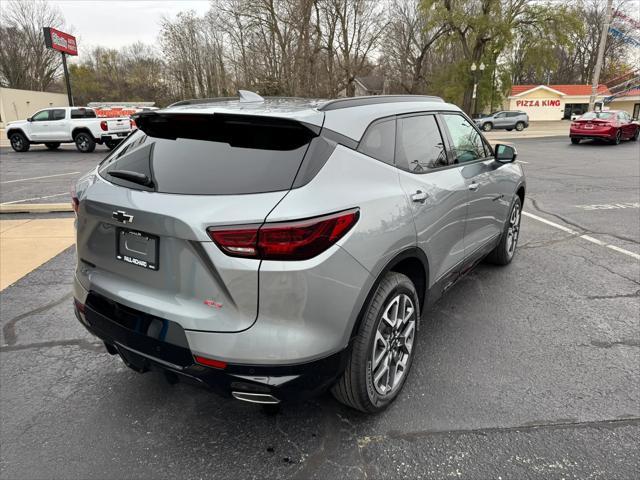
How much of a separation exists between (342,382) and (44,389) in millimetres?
1942

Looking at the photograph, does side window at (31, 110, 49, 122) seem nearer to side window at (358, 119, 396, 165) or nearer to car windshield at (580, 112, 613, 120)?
side window at (358, 119, 396, 165)

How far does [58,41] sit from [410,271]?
3849 cm

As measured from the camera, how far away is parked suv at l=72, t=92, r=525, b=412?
1.90m

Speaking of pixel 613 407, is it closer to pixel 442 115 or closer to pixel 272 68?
pixel 442 115

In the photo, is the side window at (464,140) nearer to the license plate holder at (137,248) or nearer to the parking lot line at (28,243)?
the license plate holder at (137,248)

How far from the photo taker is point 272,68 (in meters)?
33.3

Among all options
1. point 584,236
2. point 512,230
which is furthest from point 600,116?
point 512,230

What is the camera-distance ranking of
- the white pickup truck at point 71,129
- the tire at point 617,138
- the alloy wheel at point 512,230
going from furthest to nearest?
the tire at point 617,138 < the white pickup truck at point 71,129 < the alloy wheel at point 512,230

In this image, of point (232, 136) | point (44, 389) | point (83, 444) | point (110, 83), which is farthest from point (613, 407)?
point (110, 83)

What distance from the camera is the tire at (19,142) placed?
65.2 ft

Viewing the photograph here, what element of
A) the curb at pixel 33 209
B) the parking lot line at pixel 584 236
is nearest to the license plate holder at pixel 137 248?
the parking lot line at pixel 584 236

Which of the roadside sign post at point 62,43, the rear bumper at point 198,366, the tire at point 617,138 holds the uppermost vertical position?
the roadside sign post at point 62,43

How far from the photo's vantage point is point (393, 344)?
2.59m

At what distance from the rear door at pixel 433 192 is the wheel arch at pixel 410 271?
7 cm
